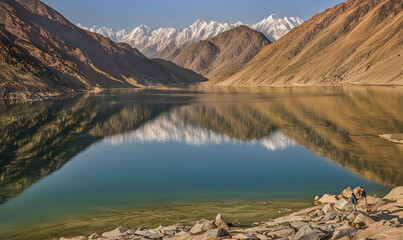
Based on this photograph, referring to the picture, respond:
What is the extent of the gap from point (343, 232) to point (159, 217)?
937 cm

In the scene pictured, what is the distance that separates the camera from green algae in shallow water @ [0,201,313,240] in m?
18.1

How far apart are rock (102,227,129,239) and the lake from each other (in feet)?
4.81

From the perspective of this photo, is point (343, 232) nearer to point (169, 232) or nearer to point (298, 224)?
point (298, 224)

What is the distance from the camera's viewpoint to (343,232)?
13.0 metres

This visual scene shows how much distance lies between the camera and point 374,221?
46.1 feet

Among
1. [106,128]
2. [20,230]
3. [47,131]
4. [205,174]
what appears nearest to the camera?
[20,230]

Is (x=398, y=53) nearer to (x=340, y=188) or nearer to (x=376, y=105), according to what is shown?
(x=376, y=105)

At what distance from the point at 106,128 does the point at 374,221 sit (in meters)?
44.2

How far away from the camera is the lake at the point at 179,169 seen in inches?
803

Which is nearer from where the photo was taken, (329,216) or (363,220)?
(363,220)

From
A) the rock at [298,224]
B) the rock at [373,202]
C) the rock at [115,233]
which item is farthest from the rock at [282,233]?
the rock at [373,202]

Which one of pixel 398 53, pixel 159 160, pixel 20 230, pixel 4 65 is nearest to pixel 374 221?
pixel 20 230

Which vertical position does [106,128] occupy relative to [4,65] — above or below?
below

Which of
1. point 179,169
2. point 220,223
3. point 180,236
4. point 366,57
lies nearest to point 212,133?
point 179,169
